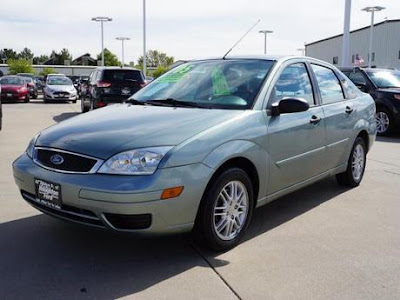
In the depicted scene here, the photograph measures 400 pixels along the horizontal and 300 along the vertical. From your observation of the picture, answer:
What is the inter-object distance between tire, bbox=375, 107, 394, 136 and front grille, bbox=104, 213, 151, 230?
9.59 metres

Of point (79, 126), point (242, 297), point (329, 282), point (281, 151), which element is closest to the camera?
point (242, 297)

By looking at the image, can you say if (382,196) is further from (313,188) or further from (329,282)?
(329,282)

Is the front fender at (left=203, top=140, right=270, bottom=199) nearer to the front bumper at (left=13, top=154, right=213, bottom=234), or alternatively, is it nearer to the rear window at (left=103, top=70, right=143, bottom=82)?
the front bumper at (left=13, top=154, right=213, bottom=234)

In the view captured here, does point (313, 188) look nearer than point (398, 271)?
No

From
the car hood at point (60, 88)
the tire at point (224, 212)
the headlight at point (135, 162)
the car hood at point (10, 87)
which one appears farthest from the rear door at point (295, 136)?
the car hood at point (10, 87)

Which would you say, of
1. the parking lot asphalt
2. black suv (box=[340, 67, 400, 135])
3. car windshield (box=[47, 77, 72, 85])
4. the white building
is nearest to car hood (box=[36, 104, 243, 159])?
the parking lot asphalt

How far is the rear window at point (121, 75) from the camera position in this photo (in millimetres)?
14356

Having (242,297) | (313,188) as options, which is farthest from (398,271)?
(313,188)

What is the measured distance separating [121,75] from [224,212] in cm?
1127

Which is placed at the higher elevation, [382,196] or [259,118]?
[259,118]

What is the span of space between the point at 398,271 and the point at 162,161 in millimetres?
1984

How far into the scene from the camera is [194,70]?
507cm

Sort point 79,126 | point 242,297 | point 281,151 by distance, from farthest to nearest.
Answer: point 281,151 < point 79,126 < point 242,297

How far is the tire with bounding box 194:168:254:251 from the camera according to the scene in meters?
3.76
